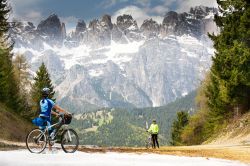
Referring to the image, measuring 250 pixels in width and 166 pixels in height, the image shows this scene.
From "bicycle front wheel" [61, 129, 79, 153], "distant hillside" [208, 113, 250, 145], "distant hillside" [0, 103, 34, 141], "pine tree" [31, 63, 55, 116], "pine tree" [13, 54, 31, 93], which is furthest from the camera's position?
"pine tree" [13, 54, 31, 93]

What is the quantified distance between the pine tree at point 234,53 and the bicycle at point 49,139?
1259 inches

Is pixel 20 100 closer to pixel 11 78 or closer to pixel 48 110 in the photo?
Answer: pixel 11 78

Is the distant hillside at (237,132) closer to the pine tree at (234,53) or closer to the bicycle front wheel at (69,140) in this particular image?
the pine tree at (234,53)

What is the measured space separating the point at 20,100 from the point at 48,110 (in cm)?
5960

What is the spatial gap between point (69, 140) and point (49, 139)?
79 centimetres

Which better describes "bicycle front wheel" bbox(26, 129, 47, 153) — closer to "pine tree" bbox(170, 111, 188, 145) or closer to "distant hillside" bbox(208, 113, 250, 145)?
"distant hillside" bbox(208, 113, 250, 145)

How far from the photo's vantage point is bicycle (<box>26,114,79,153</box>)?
16547mm

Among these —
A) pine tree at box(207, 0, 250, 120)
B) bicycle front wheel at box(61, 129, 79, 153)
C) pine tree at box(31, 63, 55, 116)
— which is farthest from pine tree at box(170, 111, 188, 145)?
bicycle front wheel at box(61, 129, 79, 153)

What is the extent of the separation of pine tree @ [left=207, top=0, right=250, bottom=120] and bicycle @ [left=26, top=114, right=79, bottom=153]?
32.0 m

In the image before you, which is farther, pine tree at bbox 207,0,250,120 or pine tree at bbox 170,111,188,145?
pine tree at bbox 170,111,188,145

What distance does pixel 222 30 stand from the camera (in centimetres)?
5244

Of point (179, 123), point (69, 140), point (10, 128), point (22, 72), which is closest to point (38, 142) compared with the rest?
point (69, 140)

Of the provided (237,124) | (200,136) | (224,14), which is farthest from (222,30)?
(200,136)

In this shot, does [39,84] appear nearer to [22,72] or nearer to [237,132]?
[22,72]
